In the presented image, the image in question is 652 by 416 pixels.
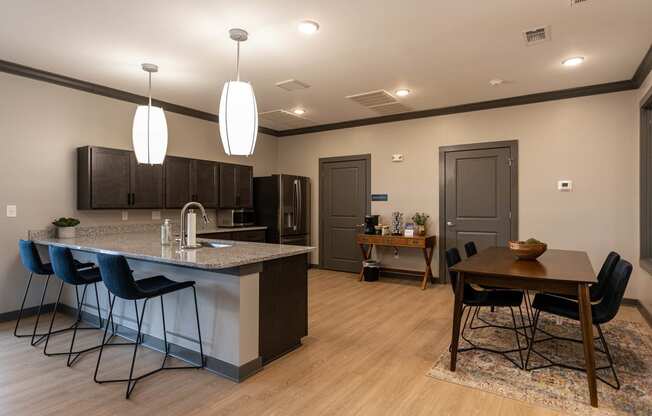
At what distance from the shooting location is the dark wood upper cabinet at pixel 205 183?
17.3 feet

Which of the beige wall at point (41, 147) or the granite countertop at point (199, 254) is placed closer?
the granite countertop at point (199, 254)

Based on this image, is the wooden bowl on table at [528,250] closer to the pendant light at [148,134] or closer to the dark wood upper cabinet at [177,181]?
the pendant light at [148,134]

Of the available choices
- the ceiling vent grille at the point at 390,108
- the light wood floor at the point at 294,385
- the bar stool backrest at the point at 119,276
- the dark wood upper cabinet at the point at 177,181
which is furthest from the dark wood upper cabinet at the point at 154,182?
the ceiling vent grille at the point at 390,108

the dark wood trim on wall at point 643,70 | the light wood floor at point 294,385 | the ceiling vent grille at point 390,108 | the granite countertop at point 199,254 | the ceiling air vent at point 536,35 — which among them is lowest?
the light wood floor at point 294,385

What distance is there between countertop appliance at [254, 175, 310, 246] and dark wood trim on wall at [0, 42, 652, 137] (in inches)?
50.7

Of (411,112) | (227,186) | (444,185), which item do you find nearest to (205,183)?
(227,186)

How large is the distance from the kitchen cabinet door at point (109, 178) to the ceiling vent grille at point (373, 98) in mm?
2966

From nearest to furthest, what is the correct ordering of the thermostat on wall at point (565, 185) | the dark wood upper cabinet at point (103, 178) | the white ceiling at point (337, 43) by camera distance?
the white ceiling at point (337, 43) → the dark wood upper cabinet at point (103, 178) → the thermostat on wall at point (565, 185)

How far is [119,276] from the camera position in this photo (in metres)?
2.33

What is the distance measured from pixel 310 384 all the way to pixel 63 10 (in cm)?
330

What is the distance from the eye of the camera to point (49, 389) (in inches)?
94.4

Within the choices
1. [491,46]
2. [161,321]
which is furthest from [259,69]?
[161,321]

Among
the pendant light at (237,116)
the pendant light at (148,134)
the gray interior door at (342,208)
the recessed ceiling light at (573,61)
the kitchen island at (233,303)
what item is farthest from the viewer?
the gray interior door at (342,208)

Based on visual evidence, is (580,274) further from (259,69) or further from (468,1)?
(259,69)
